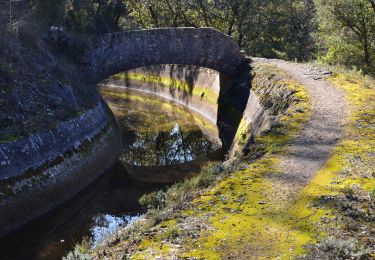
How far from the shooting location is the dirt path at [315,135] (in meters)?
15.6

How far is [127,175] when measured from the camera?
91.0 ft

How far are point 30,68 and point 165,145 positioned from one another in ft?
39.7

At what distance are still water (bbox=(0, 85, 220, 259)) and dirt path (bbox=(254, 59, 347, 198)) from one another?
21.9 feet

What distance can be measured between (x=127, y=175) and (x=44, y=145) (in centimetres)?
631

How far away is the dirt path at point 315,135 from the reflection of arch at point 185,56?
25.8ft

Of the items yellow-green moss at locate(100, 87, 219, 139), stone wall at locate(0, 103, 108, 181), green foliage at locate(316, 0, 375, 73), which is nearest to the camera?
stone wall at locate(0, 103, 108, 181)

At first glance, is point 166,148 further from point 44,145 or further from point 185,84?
point 185,84

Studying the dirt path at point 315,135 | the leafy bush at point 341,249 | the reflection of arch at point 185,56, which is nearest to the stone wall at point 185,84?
the reflection of arch at point 185,56

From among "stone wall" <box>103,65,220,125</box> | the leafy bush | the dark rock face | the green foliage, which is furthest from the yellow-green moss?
the leafy bush

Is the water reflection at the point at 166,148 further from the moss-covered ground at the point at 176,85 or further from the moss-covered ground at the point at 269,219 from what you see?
the moss-covered ground at the point at 269,219

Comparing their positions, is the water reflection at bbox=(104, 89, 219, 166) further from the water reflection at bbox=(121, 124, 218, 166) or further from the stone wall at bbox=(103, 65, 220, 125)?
the stone wall at bbox=(103, 65, 220, 125)

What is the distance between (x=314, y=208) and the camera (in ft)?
43.4

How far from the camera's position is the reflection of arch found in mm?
33938

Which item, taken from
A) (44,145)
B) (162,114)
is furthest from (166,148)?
(44,145)
